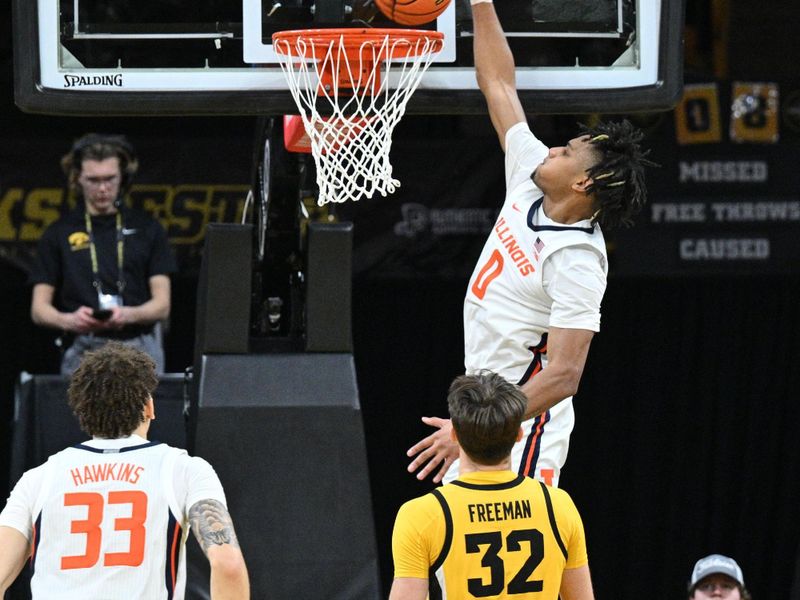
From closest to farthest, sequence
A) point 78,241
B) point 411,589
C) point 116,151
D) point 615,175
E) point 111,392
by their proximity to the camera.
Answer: point 411,589 → point 111,392 → point 615,175 → point 116,151 → point 78,241

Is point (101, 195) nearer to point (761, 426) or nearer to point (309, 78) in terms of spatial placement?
point (309, 78)

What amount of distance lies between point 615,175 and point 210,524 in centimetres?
171

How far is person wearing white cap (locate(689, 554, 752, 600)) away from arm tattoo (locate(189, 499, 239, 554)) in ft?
11.1

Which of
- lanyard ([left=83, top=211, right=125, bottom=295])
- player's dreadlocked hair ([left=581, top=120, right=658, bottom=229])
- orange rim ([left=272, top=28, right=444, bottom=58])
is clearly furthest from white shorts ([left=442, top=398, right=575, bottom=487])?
lanyard ([left=83, top=211, right=125, bottom=295])

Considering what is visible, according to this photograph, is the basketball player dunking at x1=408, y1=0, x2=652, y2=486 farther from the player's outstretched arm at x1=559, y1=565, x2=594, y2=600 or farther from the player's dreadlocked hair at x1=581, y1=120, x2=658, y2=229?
the player's outstretched arm at x1=559, y1=565, x2=594, y2=600

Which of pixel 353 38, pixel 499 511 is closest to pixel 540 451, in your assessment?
pixel 499 511

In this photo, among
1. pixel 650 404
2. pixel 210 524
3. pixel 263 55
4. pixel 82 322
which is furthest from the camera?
pixel 650 404

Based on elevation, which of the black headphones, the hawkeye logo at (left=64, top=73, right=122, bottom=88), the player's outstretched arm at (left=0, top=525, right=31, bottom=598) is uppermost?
the hawkeye logo at (left=64, top=73, right=122, bottom=88)

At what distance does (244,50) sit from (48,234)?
2676mm

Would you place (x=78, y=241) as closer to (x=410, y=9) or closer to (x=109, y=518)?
(x=410, y=9)

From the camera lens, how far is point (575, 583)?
4.04 metres

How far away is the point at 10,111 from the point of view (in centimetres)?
919

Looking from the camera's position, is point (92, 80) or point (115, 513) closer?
point (115, 513)

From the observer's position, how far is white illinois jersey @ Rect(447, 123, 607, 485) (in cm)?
479
